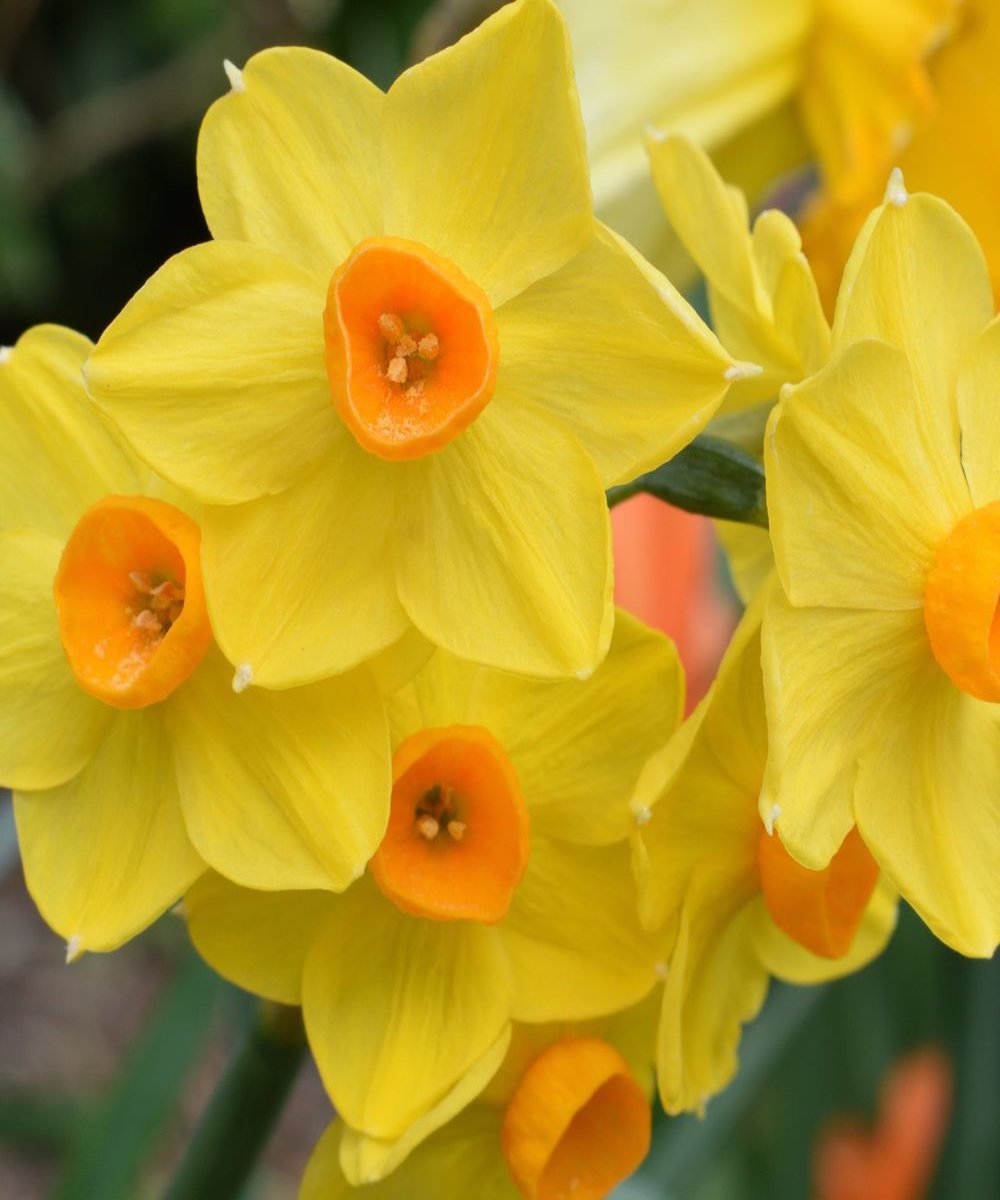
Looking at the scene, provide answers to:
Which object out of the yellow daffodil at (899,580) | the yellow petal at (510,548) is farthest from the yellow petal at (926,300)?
the yellow petal at (510,548)

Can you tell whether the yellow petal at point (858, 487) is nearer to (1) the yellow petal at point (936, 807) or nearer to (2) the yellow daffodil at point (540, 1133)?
(1) the yellow petal at point (936, 807)

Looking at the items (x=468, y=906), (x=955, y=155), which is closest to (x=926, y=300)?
(x=468, y=906)

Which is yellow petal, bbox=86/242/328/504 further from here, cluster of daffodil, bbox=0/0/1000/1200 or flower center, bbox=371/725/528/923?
flower center, bbox=371/725/528/923

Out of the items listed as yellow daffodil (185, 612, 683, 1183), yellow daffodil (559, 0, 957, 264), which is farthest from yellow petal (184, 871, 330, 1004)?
yellow daffodil (559, 0, 957, 264)

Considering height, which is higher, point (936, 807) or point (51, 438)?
point (51, 438)

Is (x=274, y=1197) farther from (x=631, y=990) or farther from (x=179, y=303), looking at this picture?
(x=179, y=303)

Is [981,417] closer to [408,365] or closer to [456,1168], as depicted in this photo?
[408,365]
